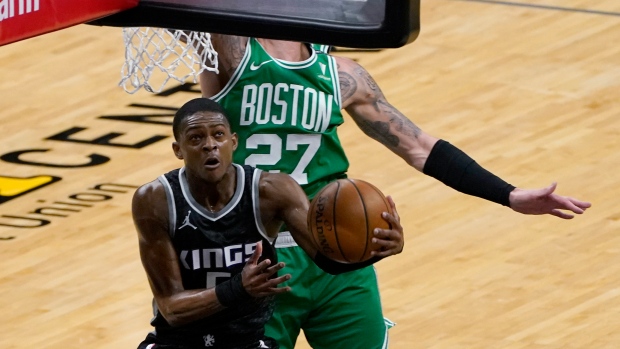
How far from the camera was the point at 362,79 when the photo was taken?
6223 mm

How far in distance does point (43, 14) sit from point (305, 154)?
6.13 feet

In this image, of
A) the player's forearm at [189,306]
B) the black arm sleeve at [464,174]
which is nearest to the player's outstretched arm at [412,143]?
the black arm sleeve at [464,174]

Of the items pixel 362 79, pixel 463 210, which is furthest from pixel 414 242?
pixel 362 79

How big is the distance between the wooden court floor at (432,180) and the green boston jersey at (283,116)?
170 cm

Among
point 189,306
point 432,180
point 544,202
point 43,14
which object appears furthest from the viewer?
point 432,180

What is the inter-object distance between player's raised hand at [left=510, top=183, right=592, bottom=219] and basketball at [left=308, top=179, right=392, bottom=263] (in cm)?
91

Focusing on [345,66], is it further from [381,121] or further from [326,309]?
[326,309]

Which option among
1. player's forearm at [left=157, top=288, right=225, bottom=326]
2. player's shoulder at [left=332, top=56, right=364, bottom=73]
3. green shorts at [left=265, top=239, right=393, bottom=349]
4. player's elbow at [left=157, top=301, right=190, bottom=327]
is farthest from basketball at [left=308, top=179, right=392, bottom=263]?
player's shoulder at [left=332, top=56, right=364, bottom=73]

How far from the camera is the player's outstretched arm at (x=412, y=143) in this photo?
602cm

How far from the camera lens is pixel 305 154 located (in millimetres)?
5934

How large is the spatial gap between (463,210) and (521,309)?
130 cm

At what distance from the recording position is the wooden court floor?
303 inches

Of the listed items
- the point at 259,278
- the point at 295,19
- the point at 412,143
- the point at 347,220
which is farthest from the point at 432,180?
the point at 295,19

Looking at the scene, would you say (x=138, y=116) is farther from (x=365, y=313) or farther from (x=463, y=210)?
(x=365, y=313)
